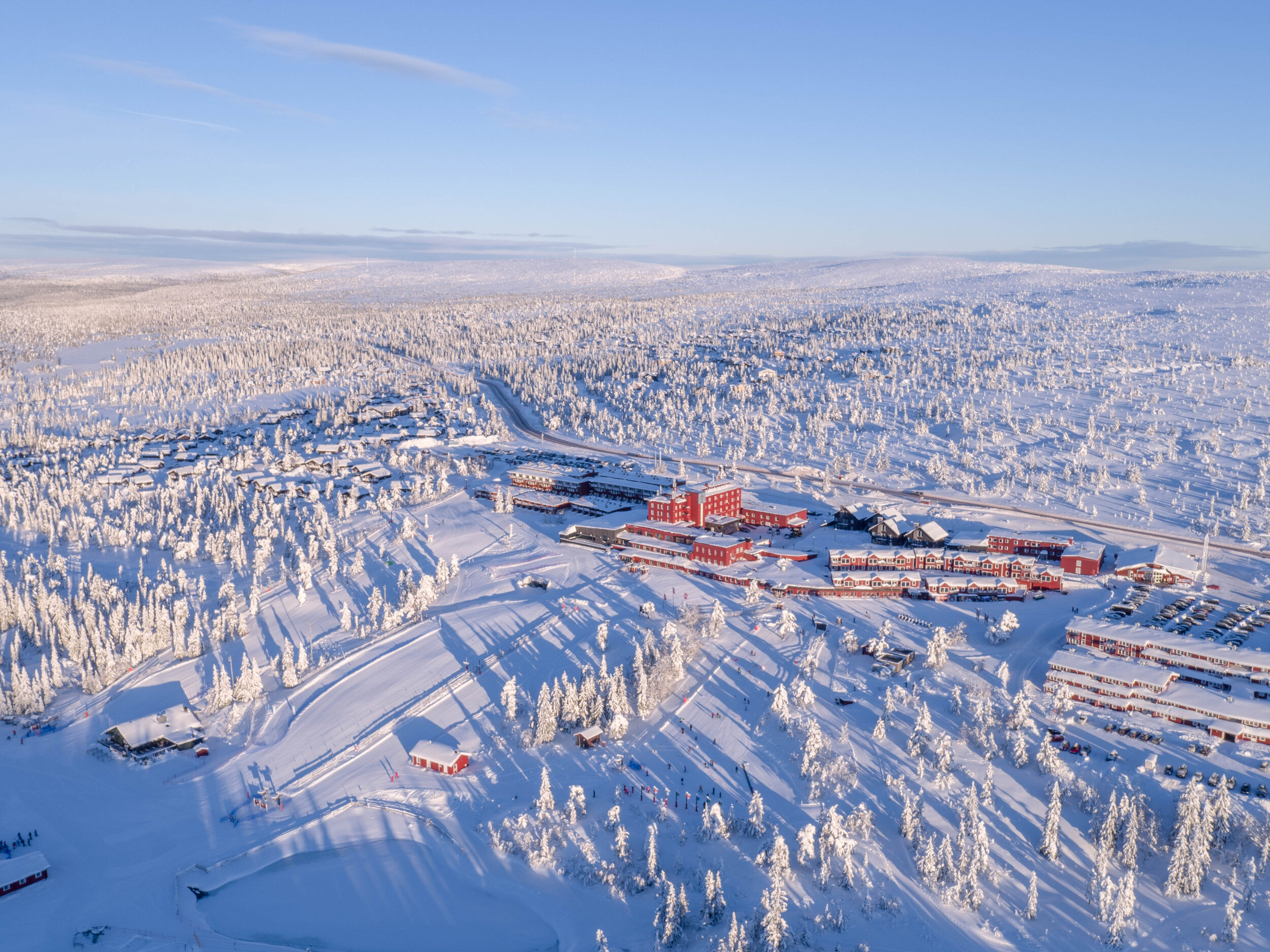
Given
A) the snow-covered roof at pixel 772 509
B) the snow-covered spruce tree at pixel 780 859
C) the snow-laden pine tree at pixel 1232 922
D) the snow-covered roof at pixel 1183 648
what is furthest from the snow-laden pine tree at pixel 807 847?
the snow-covered roof at pixel 772 509

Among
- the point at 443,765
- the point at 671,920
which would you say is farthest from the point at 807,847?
the point at 443,765

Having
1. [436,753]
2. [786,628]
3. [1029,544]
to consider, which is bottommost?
[436,753]

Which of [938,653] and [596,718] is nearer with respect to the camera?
[596,718]

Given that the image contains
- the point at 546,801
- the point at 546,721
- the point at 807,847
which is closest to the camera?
the point at 807,847

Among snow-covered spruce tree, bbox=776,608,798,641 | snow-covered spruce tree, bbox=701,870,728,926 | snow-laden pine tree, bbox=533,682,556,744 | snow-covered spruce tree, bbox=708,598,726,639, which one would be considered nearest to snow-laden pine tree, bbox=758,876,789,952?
snow-covered spruce tree, bbox=701,870,728,926

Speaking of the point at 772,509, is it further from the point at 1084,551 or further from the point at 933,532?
the point at 1084,551

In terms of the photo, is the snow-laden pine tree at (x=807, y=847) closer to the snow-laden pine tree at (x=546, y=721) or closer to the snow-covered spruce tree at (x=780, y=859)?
the snow-covered spruce tree at (x=780, y=859)

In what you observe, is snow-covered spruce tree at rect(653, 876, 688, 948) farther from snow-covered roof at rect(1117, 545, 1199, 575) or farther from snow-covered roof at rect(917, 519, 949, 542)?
snow-covered roof at rect(1117, 545, 1199, 575)
